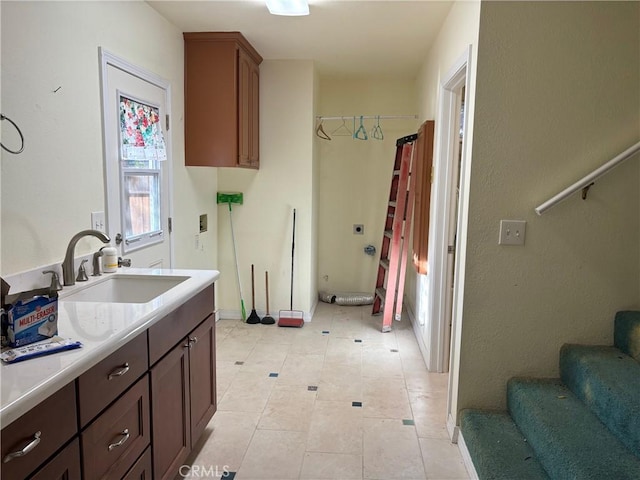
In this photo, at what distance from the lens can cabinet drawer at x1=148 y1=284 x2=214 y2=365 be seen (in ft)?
5.65

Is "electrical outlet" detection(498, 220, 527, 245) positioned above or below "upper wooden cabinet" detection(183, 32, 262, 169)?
below

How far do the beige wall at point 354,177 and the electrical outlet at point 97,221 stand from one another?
2.72 meters

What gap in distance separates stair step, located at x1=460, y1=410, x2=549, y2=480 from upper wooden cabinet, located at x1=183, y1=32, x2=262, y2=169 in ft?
8.01

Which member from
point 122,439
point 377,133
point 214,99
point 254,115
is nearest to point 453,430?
point 122,439

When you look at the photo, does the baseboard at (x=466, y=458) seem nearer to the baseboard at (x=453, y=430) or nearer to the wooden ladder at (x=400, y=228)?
the baseboard at (x=453, y=430)

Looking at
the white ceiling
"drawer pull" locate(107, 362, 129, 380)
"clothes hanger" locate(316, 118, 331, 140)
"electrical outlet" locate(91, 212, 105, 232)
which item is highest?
the white ceiling

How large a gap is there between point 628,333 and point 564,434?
636mm

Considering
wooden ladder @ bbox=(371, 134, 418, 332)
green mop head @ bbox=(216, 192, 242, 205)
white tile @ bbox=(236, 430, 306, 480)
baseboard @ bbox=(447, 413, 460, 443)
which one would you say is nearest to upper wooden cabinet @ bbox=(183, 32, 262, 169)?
green mop head @ bbox=(216, 192, 242, 205)

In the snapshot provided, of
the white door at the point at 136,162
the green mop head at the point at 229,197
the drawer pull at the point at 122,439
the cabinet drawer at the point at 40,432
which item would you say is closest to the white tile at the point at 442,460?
the drawer pull at the point at 122,439

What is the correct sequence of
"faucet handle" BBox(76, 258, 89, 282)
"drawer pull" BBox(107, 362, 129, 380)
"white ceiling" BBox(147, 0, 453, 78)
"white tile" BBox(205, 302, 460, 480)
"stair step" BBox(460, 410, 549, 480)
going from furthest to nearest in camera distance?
1. "white ceiling" BBox(147, 0, 453, 78)
2. "white tile" BBox(205, 302, 460, 480)
3. "faucet handle" BBox(76, 258, 89, 282)
4. "stair step" BBox(460, 410, 549, 480)
5. "drawer pull" BBox(107, 362, 129, 380)

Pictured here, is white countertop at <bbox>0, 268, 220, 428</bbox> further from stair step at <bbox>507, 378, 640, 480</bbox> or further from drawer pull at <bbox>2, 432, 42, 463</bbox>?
stair step at <bbox>507, 378, 640, 480</bbox>

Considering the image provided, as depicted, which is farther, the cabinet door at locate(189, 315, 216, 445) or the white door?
the white door

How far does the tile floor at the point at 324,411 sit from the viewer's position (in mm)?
2195

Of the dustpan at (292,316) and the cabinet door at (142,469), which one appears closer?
the cabinet door at (142,469)
